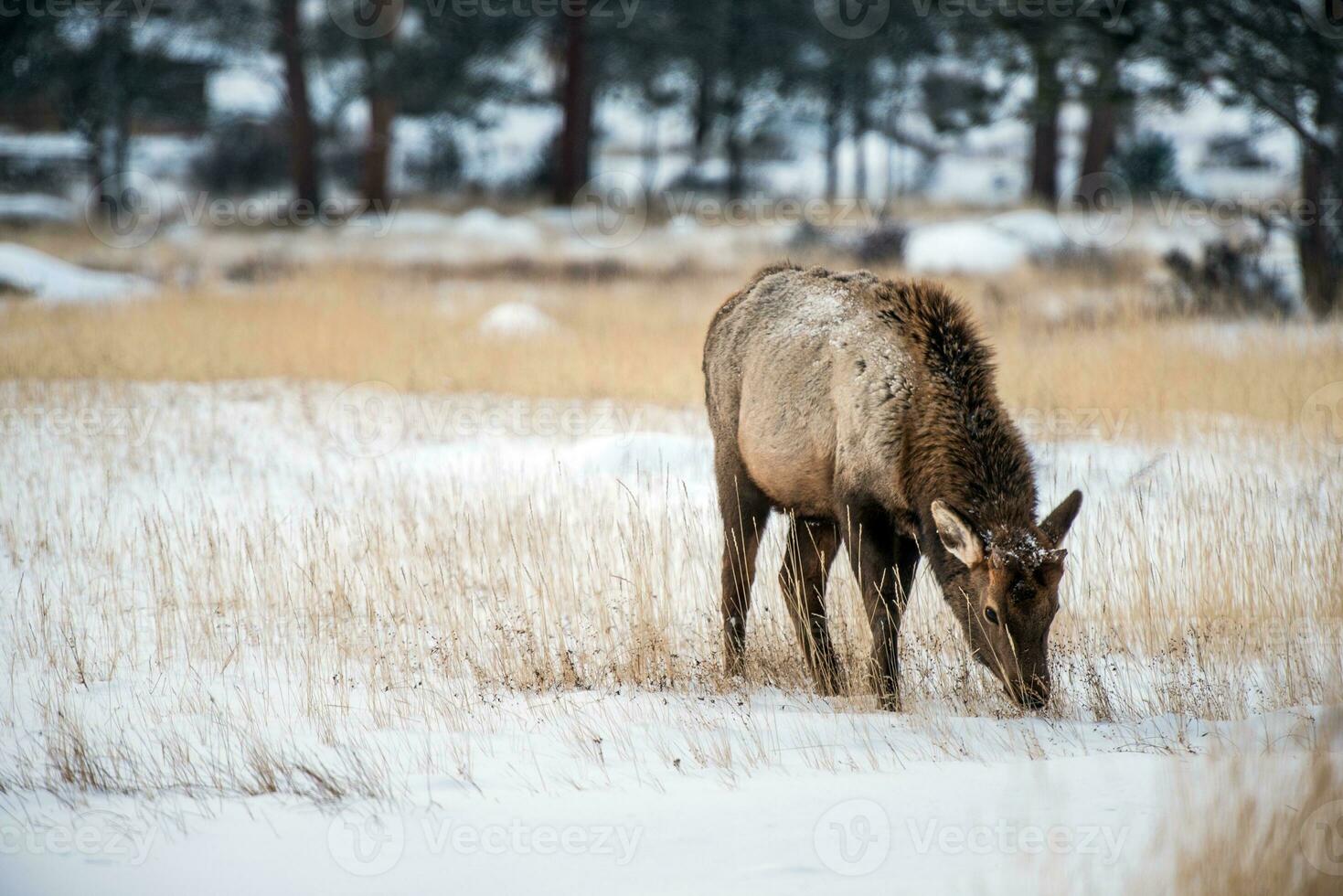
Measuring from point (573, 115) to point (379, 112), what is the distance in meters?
5.09

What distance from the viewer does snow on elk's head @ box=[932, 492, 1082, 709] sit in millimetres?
4543

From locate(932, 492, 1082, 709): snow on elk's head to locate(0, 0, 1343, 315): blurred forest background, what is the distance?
10014 millimetres

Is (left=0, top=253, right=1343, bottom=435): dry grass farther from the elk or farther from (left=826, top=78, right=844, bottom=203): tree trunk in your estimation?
(left=826, top=78, right=844, bottom=203): tree trunk

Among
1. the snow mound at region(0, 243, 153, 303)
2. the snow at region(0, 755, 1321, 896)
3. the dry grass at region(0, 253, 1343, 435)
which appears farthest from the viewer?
the snow mound at region(0, 243, 153, 303)

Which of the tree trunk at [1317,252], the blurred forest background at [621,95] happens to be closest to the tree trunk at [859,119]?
the blurred forest background at [621,95]

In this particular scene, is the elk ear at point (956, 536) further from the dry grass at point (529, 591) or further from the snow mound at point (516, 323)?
the snow mound at point (516, 323)

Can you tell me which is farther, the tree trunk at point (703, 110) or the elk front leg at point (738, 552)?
the tree trunk at point (703, 110)

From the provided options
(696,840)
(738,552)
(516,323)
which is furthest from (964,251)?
(696,840)

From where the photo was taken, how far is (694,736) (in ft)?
15.8

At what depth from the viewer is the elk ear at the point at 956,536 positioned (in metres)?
4.52

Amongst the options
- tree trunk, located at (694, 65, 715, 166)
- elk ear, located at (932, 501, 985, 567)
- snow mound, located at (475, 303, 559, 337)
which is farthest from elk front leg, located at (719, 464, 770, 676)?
tree trunk, located at (694, 65, 715, 166)

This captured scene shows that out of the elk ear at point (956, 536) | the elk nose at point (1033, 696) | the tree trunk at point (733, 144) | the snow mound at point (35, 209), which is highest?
the tree trunk at point (733, 144)

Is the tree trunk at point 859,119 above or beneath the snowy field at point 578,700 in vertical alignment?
above

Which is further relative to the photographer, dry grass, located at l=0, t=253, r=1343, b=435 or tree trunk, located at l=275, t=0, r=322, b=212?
tree trunk, located at l=275, t=0, r=322, b=212
